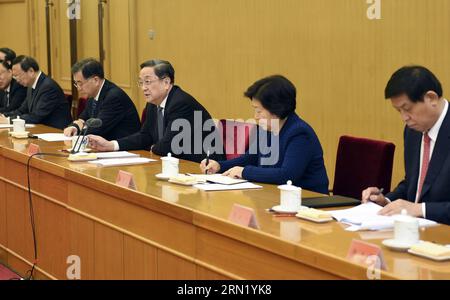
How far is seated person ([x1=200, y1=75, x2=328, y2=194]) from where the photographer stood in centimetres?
388

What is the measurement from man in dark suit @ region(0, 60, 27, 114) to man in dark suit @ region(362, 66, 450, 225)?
523cm

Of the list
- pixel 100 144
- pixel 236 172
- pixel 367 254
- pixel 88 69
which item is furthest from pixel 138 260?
pixel 88 69

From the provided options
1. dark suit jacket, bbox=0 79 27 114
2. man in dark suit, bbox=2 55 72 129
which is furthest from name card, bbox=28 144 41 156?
dark suit jacket, bbox=0 79 27 114

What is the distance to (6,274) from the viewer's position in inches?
199

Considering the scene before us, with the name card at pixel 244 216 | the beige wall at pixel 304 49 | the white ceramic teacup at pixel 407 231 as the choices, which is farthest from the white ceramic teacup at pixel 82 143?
the white ceramic teacup at pixel 407 231

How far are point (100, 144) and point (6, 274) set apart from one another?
3.23 feet

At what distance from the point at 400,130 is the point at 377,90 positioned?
0.34 m

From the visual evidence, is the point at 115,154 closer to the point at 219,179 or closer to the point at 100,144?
the point at 100,144

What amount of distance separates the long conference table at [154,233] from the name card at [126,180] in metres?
0.04

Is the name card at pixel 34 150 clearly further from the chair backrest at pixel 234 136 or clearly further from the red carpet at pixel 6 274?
the chair backrest at pixel 234 136

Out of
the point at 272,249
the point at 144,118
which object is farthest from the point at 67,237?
the point at 272,249

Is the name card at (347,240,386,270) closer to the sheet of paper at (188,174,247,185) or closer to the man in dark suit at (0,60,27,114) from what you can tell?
the sheet of paper at (188,174,247,185)

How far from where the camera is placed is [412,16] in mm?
5113

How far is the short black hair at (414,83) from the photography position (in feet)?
10.1
